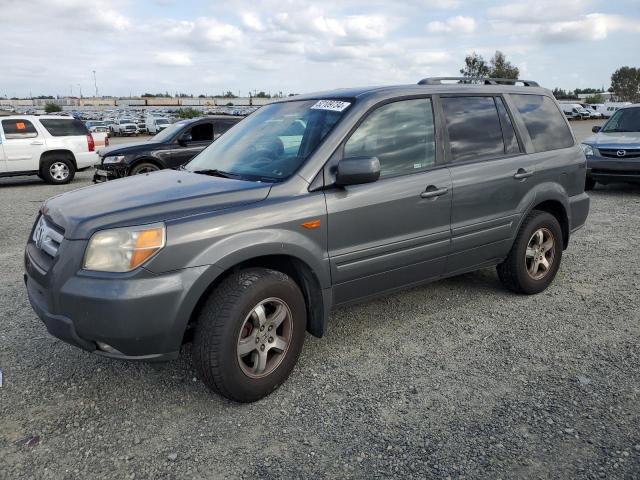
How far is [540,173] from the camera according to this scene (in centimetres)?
464

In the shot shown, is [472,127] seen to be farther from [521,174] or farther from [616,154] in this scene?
[616,154]

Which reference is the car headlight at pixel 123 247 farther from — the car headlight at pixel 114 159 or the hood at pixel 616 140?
the hood at pixel 616 140

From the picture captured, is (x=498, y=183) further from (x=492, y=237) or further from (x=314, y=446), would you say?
(x=314, y=446)

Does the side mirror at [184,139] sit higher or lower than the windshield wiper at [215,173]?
lower

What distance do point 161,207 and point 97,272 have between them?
1.55ft

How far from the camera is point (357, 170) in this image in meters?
3.28

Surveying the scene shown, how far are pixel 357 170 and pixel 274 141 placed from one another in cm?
86

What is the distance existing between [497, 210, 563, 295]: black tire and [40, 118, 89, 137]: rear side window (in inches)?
487

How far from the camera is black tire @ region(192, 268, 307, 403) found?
2953 mm

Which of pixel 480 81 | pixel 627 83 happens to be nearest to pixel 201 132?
pixel 480 81

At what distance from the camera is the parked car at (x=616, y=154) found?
9.61 metres

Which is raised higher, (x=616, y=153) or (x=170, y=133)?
(x=170, y=133)

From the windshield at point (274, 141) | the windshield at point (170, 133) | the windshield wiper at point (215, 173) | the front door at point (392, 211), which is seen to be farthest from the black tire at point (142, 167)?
the front door at point (392, 211)

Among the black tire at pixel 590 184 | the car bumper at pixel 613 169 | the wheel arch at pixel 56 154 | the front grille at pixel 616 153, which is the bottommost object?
the black tire at pixel 590 184
